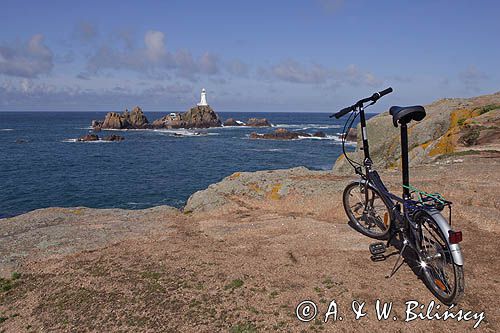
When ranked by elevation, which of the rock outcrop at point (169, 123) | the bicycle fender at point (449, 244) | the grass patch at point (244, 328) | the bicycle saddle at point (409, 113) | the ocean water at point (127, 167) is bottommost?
the ocean water at point (127, 167)

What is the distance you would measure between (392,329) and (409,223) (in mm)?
1912

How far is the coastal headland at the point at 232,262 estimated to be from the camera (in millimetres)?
6277

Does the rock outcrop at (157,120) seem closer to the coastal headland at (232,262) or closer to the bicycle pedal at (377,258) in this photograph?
the coastal headland at (232,262)

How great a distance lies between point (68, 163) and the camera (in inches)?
2147

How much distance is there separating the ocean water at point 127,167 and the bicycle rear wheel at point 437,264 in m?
27.2

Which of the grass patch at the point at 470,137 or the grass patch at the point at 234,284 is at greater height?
the grass patch at the point at 470,137

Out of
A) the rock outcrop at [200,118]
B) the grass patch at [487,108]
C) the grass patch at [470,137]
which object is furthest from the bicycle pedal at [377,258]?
the rock outcrop at [200,118]

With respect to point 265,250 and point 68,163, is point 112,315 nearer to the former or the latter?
point 265,250

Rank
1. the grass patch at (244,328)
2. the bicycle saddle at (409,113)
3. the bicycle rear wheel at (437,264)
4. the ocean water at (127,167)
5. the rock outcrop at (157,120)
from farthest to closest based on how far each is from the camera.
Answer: the rock outcrop at (157,120)
the ocean water at (127,167)
the bicycle saddle at (409,113)
the grass patch at (244,328)
the bicycle rear wheel at (437,264)

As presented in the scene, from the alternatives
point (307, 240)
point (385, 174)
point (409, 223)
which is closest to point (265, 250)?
point (307, 240)

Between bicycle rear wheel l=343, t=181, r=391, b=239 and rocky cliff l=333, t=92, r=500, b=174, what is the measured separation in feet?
30.0

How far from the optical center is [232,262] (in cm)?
829

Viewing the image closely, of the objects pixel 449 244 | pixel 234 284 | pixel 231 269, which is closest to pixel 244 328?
pixel 234 284

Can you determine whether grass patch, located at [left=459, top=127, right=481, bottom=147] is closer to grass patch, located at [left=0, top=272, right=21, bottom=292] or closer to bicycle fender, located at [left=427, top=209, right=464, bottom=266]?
bicycle fender, located at [left=427, top=209, right=464, bottom=266]
